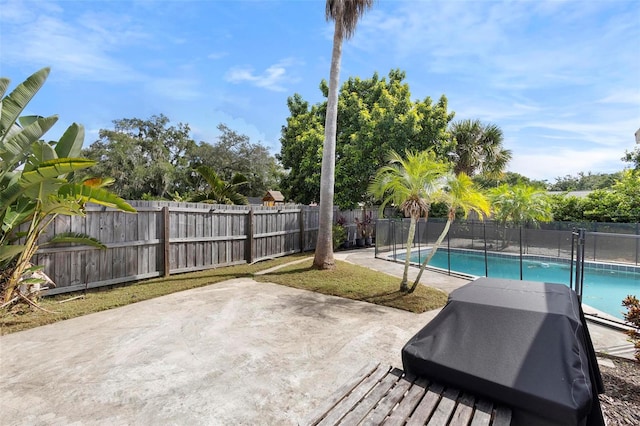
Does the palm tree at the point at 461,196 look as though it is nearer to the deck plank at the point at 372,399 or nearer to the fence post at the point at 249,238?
the deck plank at the point at 372,399

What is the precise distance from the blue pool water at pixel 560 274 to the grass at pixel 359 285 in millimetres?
4256

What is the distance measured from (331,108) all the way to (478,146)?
480 inches

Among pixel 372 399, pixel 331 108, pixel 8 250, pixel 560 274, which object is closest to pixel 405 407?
pixel 372 399

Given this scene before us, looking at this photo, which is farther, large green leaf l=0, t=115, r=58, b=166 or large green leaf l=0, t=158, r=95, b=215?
large green leaf l=0, t=115, r=58, b=166

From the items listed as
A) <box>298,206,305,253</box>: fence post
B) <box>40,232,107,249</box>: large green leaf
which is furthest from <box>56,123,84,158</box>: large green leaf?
<box>298,206,305,253</box>: fence post

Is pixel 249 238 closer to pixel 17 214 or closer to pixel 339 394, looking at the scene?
pixel 17 214

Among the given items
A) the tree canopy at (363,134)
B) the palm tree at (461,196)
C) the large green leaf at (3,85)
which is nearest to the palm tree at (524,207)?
the tree canopy at (363,134)

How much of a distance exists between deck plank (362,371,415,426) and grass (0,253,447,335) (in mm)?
3610

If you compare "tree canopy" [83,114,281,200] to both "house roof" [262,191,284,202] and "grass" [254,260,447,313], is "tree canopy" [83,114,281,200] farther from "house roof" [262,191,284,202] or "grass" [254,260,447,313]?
"grass" [254,260,447,313]

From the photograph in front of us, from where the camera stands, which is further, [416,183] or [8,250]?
[416,183]

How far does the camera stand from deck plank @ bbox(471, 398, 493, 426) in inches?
69.2

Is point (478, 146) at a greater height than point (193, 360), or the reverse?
point (478, 146)

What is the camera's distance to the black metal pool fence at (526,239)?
394 inches

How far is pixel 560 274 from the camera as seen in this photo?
35.4 ft
